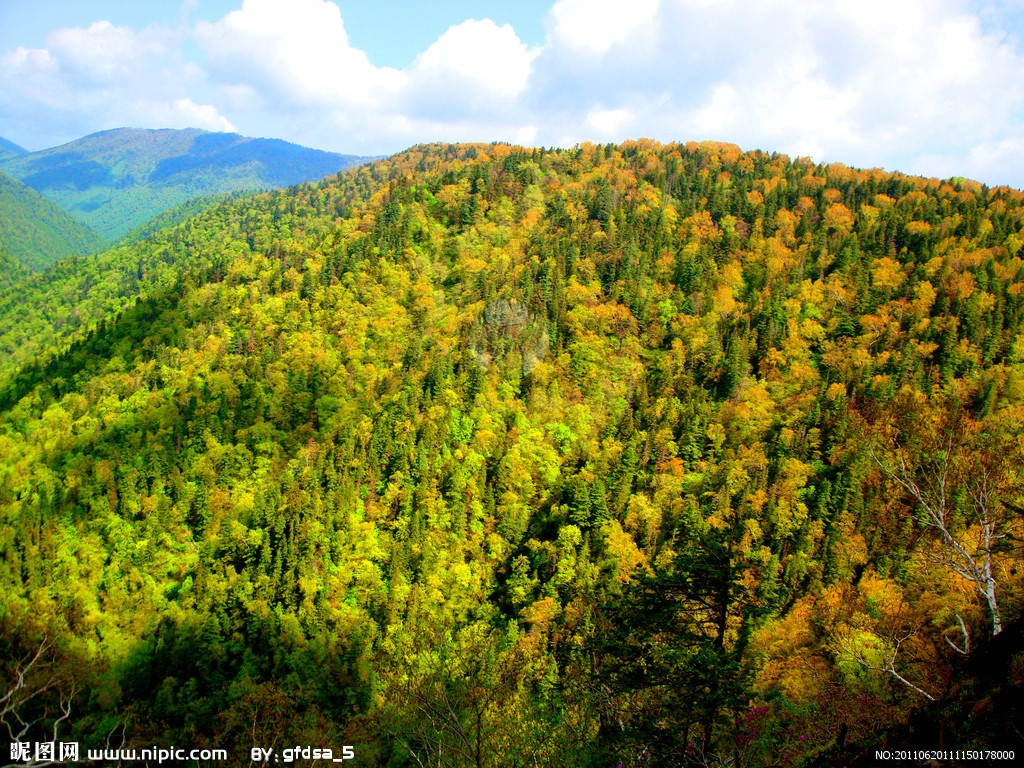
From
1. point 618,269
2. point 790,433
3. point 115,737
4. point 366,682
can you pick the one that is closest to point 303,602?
point 366,682

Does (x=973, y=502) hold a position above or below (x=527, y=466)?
above

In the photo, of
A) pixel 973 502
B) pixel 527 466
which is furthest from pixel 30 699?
pixel 527 466

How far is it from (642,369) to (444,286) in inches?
1748

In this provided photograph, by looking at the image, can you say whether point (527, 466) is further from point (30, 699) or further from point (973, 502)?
point (973, 502)

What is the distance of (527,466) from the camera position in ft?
266

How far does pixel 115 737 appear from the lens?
41.2m

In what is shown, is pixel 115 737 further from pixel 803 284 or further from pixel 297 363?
pixel 803 284

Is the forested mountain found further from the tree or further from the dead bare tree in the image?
the dead bare tree

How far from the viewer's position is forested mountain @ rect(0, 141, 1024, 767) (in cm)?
2317

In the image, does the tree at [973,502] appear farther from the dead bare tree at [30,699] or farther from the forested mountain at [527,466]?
the dead bare tree at [30,699]

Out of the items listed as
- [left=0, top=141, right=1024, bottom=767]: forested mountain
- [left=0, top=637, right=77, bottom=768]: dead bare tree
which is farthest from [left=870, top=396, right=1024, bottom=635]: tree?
[left=0, top=637, right=77, bottom=768]: dead bare tree

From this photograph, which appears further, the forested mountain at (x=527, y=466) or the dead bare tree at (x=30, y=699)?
the forested mountain at (x=527, y=466)

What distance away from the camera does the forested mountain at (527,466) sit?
23172 mm

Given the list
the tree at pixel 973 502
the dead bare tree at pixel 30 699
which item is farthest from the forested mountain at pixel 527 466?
the dead bare tree at pixel 30 699
